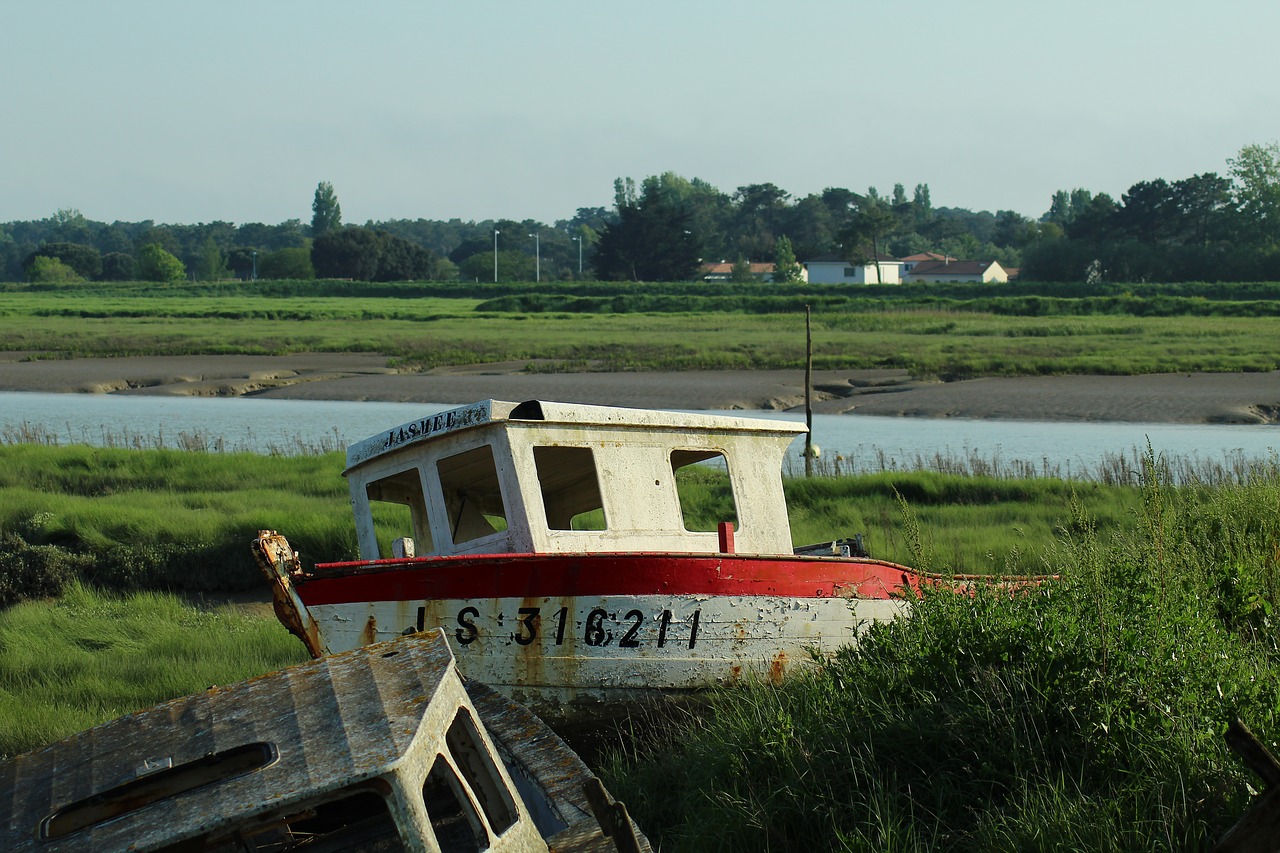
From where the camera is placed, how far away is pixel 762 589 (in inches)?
354

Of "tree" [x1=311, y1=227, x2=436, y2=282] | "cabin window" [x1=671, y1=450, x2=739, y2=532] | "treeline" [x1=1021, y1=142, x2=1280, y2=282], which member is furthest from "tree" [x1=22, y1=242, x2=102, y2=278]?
"cabin window" [x1=671, y1=450, x2=739, y2=532]

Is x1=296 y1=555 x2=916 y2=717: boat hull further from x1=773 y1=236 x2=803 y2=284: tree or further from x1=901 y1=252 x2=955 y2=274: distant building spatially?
x1=901 y1=252 x2=955 y2=274: distant building

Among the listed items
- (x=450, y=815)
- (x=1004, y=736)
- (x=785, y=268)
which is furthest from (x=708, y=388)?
(x=785, y=268)

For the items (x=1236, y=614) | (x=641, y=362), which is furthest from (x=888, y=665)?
(x=641, y=362)

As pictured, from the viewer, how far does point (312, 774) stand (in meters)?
4.26

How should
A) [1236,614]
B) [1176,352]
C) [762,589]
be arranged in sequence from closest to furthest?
1. [1236,614]
2. [762,589]
3. [1176,352]

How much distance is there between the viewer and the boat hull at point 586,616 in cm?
841

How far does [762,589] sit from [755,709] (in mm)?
1425

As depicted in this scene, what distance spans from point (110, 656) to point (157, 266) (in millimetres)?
119430

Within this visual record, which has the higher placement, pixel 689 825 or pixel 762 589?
pixel 762 589

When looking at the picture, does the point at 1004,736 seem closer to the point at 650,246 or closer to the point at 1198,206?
the point at 1198,206

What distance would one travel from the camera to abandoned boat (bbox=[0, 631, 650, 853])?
4.21 metres

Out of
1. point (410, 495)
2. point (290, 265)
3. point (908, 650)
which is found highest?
point (290, 265)

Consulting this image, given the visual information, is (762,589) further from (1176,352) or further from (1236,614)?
(1176,352)
